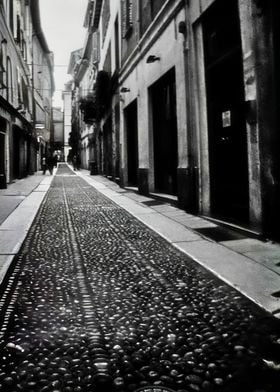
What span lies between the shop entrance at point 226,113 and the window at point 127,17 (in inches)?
256

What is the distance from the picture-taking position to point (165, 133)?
362 inches

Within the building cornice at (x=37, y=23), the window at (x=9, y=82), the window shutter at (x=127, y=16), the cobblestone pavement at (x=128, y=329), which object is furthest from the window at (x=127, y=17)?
the building cornice at (x=37, y=23)

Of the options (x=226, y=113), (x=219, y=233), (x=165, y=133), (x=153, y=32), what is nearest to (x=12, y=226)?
(x=219, y=233)

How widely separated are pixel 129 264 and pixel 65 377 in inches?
73.4

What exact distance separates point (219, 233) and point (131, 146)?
29.8 ft

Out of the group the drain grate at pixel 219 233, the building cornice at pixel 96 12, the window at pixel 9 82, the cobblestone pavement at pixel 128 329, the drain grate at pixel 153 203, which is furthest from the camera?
the building cornice at pixel 96 12

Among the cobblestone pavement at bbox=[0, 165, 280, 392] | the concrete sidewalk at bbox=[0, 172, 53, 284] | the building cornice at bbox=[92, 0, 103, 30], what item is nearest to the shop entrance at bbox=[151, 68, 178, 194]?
the concrete sidewalk at bbox=[0, 172, 53, 284]

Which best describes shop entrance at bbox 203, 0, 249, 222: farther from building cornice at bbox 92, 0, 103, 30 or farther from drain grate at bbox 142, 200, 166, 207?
building cornice at bbox 92, 0, 103, 30

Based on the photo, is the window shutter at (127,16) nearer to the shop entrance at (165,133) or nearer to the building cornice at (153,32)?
the building cornice at (153,32)

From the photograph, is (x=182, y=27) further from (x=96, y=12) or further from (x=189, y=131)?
(x=96, y=12)

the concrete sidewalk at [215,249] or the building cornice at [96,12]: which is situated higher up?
the building cornice at [96,12]

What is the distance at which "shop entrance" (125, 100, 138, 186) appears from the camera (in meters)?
13.2

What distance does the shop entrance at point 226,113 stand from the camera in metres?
5.28

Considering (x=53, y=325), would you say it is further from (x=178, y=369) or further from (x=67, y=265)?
(x=67, y=265)
